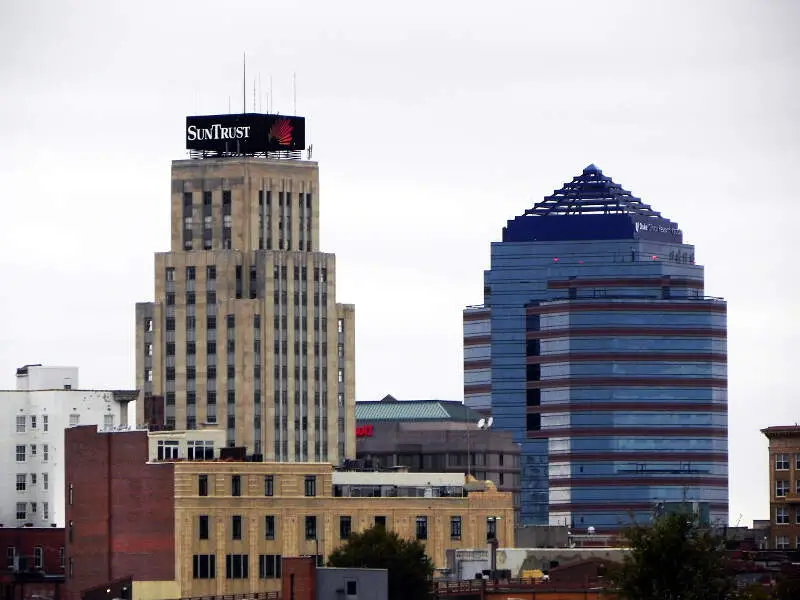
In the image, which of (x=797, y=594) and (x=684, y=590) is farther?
(x=797, y=594)

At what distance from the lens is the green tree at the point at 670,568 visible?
180 metres

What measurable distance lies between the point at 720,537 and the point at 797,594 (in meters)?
13.1

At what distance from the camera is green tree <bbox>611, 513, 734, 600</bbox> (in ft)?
591

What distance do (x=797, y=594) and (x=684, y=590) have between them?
2085 cm

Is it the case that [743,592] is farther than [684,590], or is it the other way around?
[743,592]

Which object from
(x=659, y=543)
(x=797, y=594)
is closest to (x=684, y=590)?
(x=659, y=543)

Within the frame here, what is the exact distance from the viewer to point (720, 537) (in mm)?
188250

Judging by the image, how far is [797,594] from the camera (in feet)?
653

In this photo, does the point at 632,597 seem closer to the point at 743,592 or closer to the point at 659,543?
the point at 659,543

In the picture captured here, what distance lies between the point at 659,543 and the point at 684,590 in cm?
310

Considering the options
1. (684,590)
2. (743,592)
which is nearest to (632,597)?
(684,590)

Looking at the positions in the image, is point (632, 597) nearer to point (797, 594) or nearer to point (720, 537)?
point (720, 537)

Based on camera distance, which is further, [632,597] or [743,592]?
[743,592]

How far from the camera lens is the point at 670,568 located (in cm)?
18112
